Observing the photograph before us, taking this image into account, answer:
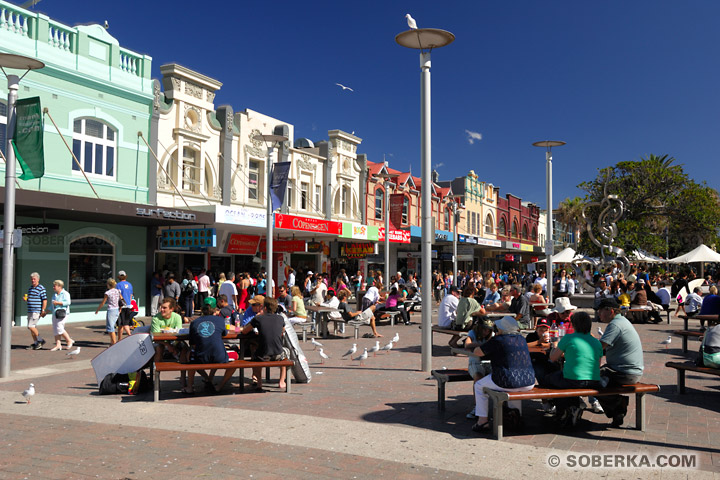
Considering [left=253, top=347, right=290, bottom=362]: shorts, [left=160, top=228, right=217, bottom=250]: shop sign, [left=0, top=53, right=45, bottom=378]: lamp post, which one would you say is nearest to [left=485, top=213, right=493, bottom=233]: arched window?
[left=160, top=228, right=217, bottom=250]: shop sign

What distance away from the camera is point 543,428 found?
22.2 feet

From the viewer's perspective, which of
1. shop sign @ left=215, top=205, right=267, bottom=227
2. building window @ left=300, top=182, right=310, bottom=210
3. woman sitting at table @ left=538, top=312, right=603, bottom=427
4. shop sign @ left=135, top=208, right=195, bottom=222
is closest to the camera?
woman sitting at table @ left=538, top=312, right=603, bottom=427

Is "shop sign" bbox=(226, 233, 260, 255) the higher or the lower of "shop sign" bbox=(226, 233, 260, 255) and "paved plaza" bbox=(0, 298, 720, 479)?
the higher

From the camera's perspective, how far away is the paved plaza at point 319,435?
5309 millimetres

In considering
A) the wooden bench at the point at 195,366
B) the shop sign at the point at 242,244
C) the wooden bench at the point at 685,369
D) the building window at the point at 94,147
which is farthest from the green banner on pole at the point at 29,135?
the shop sign at the point at 242,244

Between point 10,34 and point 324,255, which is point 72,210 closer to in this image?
point 10,34

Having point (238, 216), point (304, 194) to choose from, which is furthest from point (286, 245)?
point (238, 216)

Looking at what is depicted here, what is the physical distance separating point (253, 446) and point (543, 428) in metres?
3.22

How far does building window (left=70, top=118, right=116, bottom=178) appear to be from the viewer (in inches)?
765

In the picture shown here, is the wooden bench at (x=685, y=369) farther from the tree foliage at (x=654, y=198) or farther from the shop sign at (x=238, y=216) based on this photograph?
the tree foliage at (x=654, y=198)

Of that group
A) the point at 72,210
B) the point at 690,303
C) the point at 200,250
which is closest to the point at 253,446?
the point at 72,210

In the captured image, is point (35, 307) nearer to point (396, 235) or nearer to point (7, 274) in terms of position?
point (7, 274)

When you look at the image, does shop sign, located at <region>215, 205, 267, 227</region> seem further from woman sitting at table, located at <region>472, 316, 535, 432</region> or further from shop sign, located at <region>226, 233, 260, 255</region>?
woman sitting at table, located at <region>472, 316, 535, 432</region>

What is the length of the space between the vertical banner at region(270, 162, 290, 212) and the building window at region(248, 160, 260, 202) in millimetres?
11357
